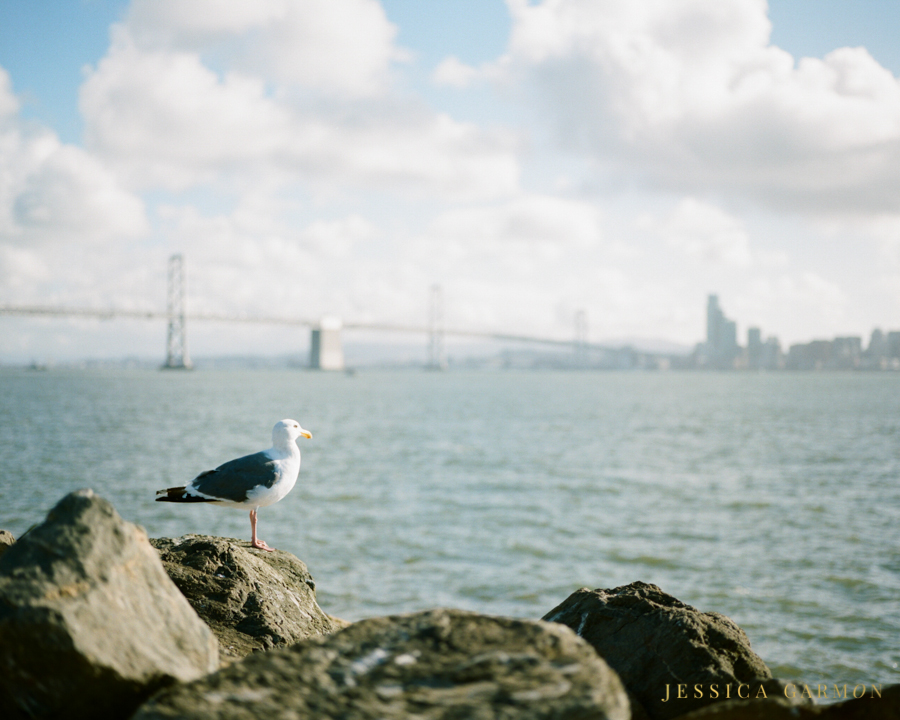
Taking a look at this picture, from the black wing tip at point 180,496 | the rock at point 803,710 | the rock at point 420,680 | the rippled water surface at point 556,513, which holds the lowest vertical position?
the rippled water surface at point 556,513

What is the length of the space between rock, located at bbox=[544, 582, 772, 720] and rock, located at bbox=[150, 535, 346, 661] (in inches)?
54.7

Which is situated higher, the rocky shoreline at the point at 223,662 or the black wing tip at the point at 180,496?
the black wing tip at the point at 180,496

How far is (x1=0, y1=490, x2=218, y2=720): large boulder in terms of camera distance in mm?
2023

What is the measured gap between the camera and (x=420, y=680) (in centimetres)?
197

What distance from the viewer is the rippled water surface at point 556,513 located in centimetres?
1027

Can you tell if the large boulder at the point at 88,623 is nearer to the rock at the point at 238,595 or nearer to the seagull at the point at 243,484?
the rock at the point at 238,595

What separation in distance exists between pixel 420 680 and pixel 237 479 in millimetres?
2178

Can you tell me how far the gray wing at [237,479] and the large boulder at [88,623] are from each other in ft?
4.63

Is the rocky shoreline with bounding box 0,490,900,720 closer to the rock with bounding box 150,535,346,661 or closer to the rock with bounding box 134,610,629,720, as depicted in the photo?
the rock with bounding box 134,610,629,720

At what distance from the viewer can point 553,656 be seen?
2.03 metres

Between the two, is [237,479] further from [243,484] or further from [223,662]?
[223,662]

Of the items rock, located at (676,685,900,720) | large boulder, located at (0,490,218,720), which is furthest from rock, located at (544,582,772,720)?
large boulder, located at (0,490,218,720)

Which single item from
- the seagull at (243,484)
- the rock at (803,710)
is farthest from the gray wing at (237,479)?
the rock at (803,710)

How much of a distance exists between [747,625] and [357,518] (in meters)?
8.51
